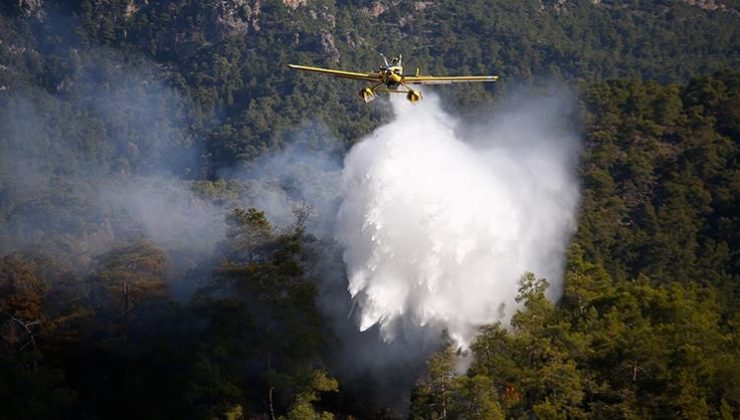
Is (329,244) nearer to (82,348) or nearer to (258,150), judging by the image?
(82,348)

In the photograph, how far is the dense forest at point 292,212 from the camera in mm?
43219

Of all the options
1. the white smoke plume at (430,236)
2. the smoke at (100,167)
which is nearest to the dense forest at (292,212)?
the smoke at (100,167)

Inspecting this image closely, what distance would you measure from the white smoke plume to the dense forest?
2.03 metres

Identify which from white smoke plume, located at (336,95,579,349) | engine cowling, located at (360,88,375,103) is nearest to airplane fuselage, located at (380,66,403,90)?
engine cowling, located at (360,88,375,103)

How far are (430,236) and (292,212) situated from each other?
28.2m

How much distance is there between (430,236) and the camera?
161 feet

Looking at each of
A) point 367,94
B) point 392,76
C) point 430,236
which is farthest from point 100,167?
point 392,76

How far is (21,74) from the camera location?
5994 inches

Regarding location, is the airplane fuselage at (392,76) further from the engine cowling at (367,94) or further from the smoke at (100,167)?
the smoke at (100,167)

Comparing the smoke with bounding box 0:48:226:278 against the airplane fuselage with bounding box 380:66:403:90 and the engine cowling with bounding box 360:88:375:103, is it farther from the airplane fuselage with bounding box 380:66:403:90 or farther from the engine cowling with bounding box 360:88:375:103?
the airplane fuselage with bounding box 380:66:403:90

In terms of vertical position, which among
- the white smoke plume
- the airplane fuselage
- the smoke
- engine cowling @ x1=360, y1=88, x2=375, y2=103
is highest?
the airplane fuselage

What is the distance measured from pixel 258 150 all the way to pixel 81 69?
43.2m

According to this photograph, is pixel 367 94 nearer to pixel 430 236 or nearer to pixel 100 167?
pixel 430 236

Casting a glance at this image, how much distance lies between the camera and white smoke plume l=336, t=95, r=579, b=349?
48281mm
